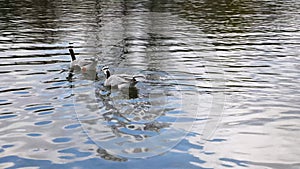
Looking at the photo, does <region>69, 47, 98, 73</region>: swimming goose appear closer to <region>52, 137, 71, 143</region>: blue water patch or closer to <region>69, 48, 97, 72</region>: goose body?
<region>69, 48, 97, 72</region>: goose body

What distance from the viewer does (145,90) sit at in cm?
1744

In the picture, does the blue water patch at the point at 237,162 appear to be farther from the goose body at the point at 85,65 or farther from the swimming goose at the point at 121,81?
the goose body at the point at 85,65

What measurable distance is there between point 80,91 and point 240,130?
6.85 m

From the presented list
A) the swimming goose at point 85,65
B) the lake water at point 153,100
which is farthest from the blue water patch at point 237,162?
the swimming goose at point 85,65

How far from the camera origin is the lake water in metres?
12.2

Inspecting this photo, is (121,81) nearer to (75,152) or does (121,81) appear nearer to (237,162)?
(75,152)

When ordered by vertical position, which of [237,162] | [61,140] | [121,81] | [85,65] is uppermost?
[85,65]

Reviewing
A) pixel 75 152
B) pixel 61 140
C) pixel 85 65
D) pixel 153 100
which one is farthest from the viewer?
pixel 85 65

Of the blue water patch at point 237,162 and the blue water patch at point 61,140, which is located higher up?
the blue water patch at point 61,140

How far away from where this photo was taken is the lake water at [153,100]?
1220cm

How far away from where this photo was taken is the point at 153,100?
1625 cm

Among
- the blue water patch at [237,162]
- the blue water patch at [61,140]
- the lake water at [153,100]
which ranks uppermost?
the lake water at [153,100]

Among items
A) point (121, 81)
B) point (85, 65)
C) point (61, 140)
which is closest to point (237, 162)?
point (61, 140)

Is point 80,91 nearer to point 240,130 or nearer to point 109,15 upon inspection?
point 240,130
